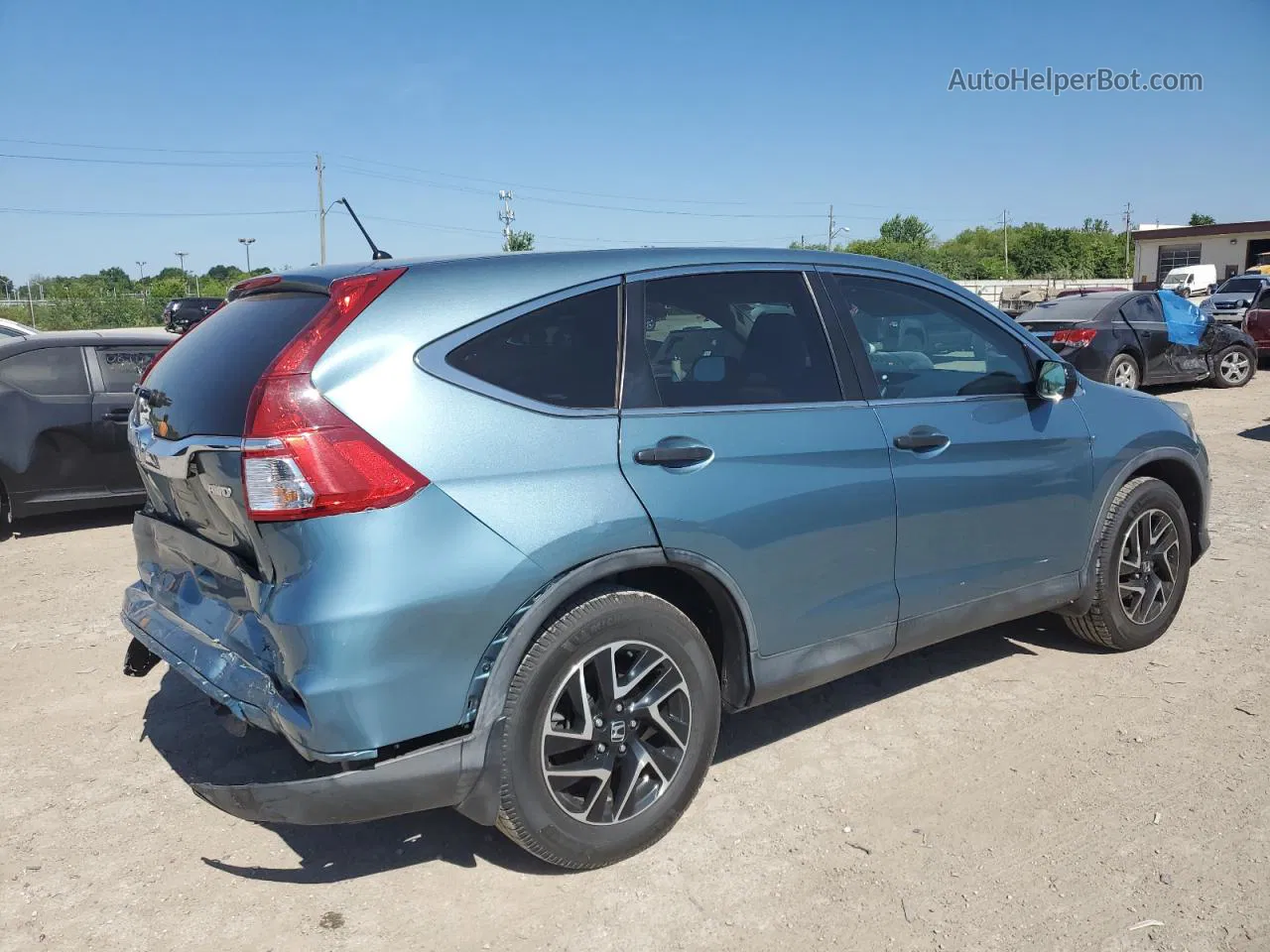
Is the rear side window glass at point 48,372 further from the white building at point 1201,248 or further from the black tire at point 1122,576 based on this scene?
the white building at point 1201,248

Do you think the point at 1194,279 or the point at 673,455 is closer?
the point at 673,455

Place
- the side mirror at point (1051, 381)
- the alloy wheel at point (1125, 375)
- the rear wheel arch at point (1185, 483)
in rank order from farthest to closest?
the alloy wheel at point (1125, 375) < the rear wheel arch at point (1185, 483) < the side mirror at point (1051, 381)

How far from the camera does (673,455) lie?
3.04 metres

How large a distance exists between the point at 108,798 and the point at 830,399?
2.87m

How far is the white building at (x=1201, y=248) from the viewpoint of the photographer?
50188 mm

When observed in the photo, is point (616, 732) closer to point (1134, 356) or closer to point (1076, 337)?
point (1076, 337)

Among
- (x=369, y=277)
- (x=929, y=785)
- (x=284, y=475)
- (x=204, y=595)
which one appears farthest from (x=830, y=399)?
(x=204, y=595)

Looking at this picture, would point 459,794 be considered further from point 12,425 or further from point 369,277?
point 12,425

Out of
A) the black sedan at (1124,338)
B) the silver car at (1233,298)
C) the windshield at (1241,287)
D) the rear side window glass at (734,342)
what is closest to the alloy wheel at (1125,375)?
the black sedan at (1124,338)

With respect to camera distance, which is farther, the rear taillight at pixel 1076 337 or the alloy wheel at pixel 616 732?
the rear taillight at pixel 1076 337

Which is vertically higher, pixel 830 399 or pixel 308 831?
pixel 830 399

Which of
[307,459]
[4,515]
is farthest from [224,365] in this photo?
[4,515]

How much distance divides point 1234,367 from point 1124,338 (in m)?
3.27

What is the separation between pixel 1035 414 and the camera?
4145 millimetres
